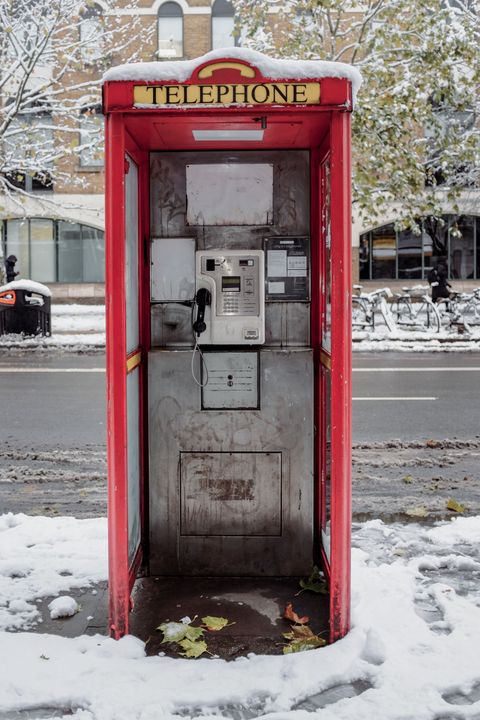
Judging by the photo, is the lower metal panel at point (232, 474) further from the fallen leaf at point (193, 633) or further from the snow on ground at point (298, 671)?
the fallen leaf at point (193, 633)

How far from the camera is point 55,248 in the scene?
3238cm

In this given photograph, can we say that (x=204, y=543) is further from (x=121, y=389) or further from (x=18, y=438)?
(x=18, y=438)

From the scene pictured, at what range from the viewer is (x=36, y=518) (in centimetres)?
557

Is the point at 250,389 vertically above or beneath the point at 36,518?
above

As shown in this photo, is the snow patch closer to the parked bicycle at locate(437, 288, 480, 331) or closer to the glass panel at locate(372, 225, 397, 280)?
the parked bicycle at locate(437, 288, 480, 331)

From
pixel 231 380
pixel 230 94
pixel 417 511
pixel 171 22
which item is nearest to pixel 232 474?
pixel 231 380

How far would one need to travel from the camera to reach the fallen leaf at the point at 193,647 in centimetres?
364

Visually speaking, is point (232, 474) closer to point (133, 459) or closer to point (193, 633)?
point (133, 459)

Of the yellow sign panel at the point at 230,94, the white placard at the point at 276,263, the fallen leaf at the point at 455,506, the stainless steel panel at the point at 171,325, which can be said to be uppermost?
the yellow sign panel at the point at 230,94

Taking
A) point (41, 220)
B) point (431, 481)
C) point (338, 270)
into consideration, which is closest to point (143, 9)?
point (41, 220)

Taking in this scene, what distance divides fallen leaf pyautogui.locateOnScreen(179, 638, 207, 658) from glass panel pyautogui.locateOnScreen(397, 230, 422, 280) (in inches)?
1176

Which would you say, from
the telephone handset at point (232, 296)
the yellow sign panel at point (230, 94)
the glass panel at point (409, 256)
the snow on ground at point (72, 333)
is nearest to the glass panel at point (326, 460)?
the telephone handset at point (232, 296)

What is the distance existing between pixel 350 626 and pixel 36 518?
2.56 m

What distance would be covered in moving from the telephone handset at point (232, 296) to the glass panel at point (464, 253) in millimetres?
29532
